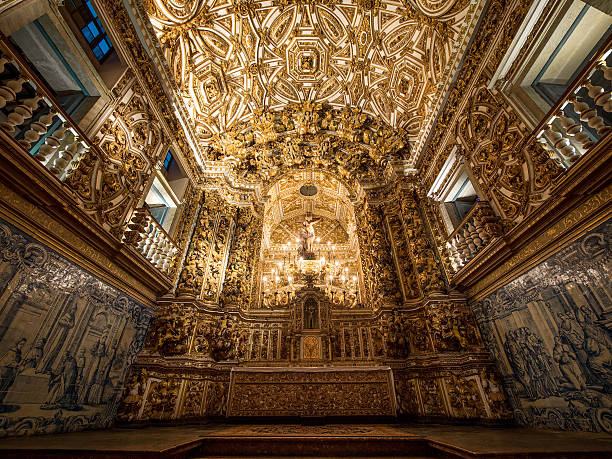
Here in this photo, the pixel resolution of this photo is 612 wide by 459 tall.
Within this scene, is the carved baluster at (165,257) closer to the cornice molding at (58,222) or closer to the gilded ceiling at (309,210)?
the cornice molding at (58,222)

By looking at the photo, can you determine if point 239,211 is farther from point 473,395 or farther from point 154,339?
point 473,395

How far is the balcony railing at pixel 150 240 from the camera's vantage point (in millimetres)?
5504

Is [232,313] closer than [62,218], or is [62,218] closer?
[62,218]

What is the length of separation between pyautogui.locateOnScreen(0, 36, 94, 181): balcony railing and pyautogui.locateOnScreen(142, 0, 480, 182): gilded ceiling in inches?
158

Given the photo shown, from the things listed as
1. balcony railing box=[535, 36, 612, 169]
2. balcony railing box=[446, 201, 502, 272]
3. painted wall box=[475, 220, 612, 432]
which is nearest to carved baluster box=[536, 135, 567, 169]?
balcony railing box=[535, 36, 612, 169]

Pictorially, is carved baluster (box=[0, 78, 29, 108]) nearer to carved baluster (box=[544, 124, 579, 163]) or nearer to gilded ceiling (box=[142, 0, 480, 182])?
gilded ceiling (box=[142, 0, 480, 182])

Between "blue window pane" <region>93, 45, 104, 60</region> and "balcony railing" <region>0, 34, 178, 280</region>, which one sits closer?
"balcony railing" <region>0, 34, 178, 280</region>

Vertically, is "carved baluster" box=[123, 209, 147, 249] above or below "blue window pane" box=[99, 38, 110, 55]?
below

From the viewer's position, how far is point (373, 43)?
322 inches

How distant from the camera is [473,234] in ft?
18.9

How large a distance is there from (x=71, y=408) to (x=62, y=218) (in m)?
3.25

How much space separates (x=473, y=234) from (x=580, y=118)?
286 centimetres

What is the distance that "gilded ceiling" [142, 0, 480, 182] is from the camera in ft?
23.6

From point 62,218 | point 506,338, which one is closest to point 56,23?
point 62,218
